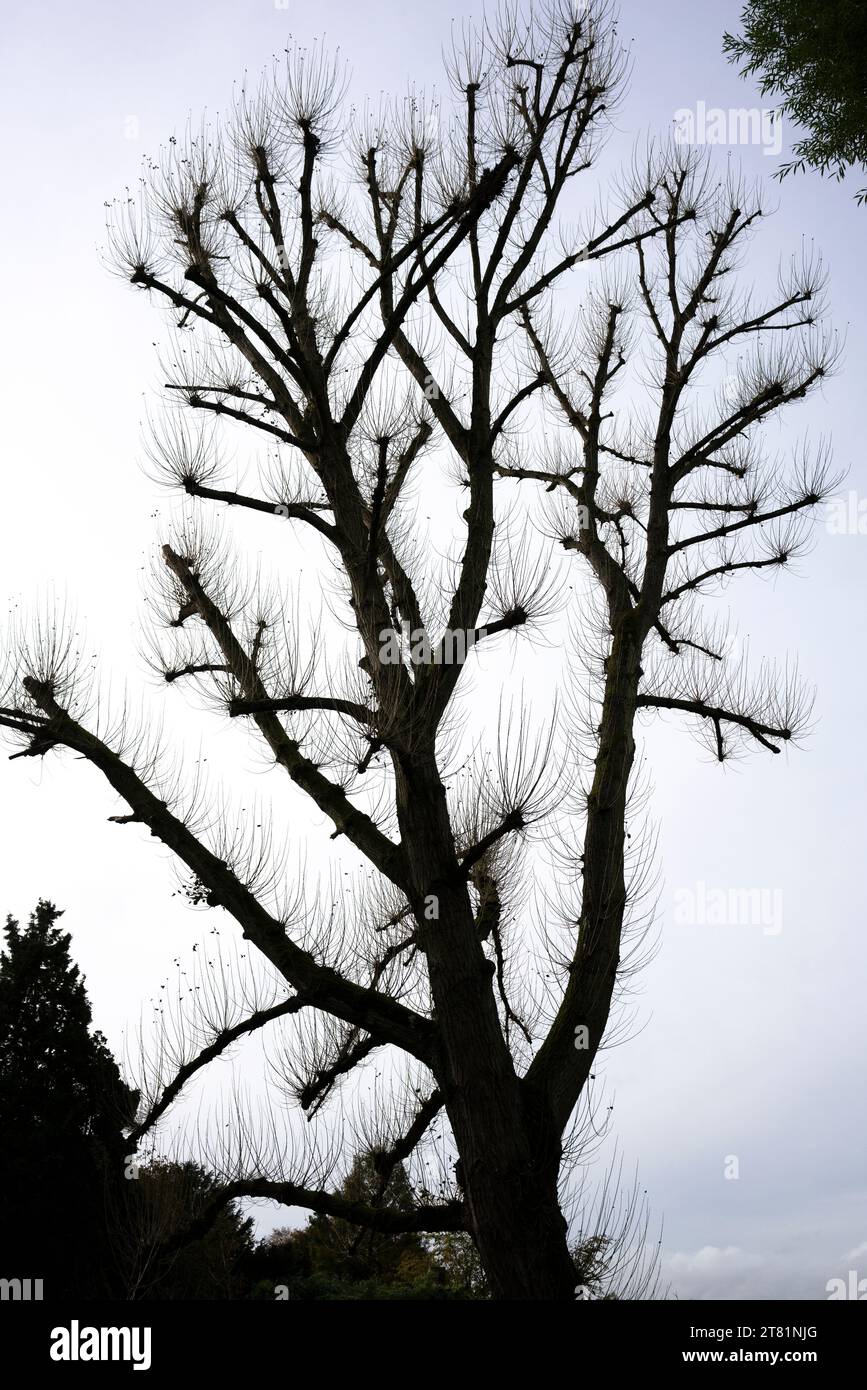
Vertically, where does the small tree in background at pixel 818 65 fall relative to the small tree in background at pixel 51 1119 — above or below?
above

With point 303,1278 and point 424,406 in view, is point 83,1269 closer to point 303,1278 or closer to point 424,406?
point 303,1278

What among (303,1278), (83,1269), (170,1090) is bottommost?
(303,1278)

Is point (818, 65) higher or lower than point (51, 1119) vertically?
higher

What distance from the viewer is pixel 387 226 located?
7.95 m

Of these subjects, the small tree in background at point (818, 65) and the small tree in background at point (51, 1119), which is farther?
the small tree in background at point (51, 1119)

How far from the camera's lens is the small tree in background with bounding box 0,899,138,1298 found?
540 inches

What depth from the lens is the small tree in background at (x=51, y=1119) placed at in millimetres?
13727

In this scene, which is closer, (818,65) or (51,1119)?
(818,65)

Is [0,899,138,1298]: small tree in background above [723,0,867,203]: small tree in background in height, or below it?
below

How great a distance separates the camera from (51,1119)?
48.5ft

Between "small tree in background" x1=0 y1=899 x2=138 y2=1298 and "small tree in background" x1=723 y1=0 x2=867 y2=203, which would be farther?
"small tree in background" x1=0 y1=899 x2=138 y2=1298

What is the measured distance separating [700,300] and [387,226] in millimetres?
2559
